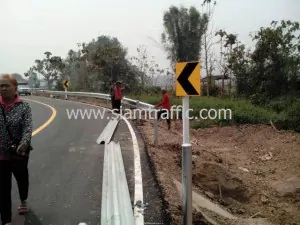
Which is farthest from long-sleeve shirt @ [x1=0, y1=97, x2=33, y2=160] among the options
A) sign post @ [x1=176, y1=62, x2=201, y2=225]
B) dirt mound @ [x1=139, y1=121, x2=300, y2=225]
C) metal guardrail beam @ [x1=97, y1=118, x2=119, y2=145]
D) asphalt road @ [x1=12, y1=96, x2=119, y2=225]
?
metal guardrail beam @ [x1=97, y1=118, x2=119, y2=145]

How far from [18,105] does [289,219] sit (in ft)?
19.2

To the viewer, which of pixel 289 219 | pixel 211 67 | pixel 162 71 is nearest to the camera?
pixel 289 219

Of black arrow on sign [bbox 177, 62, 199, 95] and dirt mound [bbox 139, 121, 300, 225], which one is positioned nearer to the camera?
black arrow on sign [bbox 177, 62, 199, 95]

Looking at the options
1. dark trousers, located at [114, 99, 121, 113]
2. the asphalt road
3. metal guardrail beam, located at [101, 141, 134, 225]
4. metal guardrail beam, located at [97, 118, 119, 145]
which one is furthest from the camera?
dark trousers, located at [114, 99, 121, 113]

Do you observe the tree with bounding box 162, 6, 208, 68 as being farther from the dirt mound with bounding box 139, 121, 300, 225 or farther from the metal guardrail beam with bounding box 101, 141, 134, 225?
the metal guardrail beam with bounding box 101, 141, 134, 225

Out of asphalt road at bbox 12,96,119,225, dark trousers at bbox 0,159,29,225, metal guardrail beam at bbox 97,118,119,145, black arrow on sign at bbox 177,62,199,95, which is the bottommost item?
asphalt road at bbox 12,96,119,225

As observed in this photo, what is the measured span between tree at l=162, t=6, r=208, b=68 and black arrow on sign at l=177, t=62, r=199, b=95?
2637 cm

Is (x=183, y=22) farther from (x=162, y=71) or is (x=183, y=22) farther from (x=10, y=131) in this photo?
(x=10, y=131)

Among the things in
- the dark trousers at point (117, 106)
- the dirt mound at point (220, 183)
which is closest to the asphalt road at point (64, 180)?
the dirt mound at point (220, 183)

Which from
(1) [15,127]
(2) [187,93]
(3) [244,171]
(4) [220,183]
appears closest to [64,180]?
(1) [15,127]

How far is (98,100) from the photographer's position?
1090 inches

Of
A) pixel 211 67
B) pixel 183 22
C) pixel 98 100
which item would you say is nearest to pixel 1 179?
pixel 98 100

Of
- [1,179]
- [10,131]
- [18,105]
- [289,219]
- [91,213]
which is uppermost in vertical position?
[18,105]

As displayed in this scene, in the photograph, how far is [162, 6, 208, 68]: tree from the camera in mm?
30688
